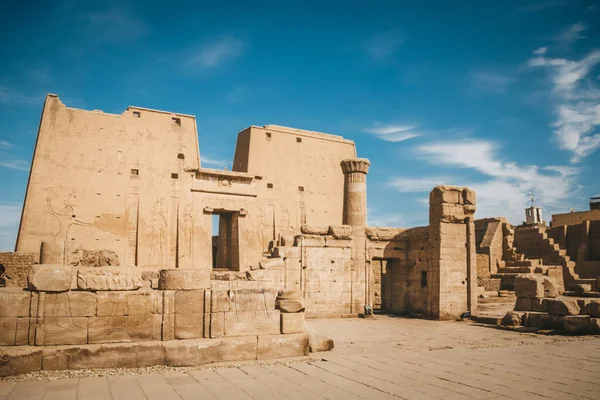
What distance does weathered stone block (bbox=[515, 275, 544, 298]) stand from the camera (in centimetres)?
1420

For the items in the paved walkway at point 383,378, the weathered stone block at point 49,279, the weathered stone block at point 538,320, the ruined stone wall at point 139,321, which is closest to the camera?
the paved walkway at point 383,378

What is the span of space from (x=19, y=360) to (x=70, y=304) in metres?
A: 1.01

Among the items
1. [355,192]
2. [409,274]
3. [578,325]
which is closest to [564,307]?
[578,325]

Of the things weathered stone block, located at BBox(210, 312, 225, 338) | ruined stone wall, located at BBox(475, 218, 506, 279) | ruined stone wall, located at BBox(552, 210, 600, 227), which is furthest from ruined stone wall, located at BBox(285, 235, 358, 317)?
ruined stone wall, located at BBox(552, 210, 600, 227)

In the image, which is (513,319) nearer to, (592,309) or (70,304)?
(592,309)

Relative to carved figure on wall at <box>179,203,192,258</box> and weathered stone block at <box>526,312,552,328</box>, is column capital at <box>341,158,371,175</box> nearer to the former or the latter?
weathered stone block at <box>526,312,552,328</box>

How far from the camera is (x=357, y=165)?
17.2 m

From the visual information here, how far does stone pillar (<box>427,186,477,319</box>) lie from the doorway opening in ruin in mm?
8872

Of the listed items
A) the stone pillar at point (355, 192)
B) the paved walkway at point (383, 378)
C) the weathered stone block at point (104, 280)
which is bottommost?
the paved walkway at point (383, 378)

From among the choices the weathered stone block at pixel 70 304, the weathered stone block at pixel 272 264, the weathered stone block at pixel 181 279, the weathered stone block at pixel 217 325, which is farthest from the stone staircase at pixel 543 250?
the weathered stone block at pixel 70 304

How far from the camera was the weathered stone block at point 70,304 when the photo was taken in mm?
7430

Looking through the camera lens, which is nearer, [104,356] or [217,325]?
[104,356]

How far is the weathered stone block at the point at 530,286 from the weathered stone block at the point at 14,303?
12.8 m

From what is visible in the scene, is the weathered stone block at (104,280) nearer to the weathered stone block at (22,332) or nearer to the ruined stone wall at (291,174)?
the weathered stone block at (22,332)
